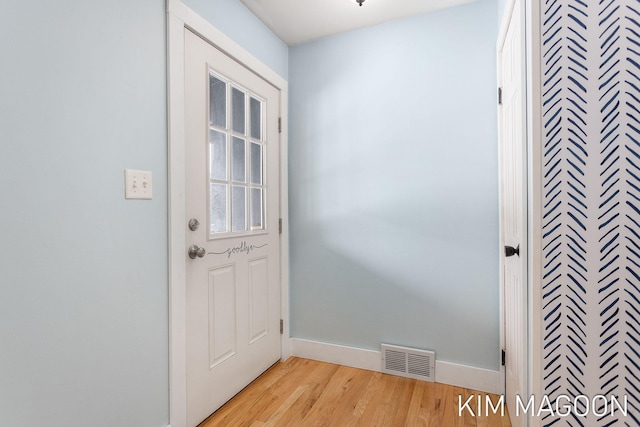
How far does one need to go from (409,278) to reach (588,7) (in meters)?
1.53

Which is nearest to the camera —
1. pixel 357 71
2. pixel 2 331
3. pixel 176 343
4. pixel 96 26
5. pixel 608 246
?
pixel 2 331

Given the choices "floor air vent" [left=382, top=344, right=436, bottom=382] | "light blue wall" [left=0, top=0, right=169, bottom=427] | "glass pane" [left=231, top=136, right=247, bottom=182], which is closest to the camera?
"light blue wall" [left=0, top=0, right=169, bottom=427]

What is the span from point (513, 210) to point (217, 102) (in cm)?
157

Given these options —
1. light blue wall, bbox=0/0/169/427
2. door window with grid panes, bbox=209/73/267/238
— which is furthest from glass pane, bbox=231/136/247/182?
light blue wall, bbox=0/0/169/427

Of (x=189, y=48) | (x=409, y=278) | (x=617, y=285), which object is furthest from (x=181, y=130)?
(x=617, y=285)

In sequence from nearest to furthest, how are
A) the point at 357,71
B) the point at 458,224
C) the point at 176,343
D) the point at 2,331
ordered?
1. the point at 2,331
2. the point at 176,343
3. the point at 458,224
4. the point at 357,71

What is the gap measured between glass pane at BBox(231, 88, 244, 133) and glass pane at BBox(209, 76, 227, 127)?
2.7 inches

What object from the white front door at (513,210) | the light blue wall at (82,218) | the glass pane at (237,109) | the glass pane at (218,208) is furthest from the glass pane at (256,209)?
the white front door at (513,210)

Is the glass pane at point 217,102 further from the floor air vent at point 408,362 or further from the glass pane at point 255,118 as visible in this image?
the floor air vent at point 408,362

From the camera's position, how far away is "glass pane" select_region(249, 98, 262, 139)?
204cm

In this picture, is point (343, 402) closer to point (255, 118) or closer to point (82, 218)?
point (82, 218)

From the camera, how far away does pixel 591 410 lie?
103cm

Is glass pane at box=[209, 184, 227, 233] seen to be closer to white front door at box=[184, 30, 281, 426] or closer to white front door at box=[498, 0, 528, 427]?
white front door at box=[184, 30, 281, 426]

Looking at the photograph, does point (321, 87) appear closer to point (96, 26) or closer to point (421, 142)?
point (421, 142)
